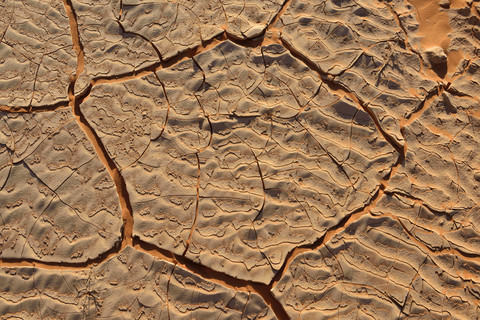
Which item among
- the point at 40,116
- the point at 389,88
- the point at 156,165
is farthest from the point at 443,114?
the point at 40,116

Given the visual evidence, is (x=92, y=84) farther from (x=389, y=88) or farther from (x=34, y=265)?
(x=389, y=88)

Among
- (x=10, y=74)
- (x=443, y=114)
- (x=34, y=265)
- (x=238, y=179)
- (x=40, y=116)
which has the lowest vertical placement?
(x=443, y=114)

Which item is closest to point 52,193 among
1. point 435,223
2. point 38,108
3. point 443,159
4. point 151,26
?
point 38,108

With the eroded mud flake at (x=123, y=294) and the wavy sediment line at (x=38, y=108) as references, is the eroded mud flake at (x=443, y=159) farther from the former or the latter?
the wavy sediment line at (x=38, y=108)

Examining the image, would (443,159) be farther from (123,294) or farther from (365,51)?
(123,294)

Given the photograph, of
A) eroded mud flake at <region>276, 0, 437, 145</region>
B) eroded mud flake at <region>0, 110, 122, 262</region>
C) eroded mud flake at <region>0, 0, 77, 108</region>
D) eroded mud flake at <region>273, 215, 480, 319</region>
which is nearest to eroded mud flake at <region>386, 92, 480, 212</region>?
eroded mud flake at <region>276, 0, 437, 145</region>

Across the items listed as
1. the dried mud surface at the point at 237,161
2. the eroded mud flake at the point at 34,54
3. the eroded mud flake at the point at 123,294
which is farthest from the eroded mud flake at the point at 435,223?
the eroded mud flake at the point at 34,54
